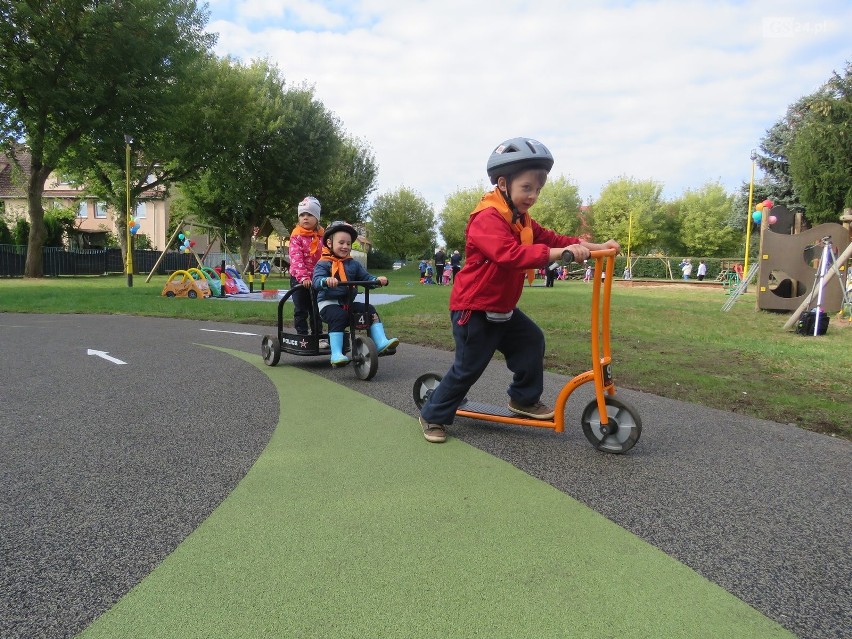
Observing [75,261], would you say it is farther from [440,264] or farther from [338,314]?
[338,314]

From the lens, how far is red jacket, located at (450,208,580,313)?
343cm

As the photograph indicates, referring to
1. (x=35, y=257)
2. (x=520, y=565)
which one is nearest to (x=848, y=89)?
(x=520, y=565)

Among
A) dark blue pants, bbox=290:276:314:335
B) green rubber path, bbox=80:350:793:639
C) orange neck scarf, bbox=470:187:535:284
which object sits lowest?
green rubber path, bbox=80:350:793:639

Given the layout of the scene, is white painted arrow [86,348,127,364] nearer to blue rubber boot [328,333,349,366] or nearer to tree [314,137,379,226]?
blue rubber boot [328,333,349,366]

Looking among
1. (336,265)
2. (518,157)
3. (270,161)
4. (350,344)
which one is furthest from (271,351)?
(270,161)

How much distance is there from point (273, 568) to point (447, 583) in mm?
666

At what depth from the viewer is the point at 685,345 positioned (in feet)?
29.2

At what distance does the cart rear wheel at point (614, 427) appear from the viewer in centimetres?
363

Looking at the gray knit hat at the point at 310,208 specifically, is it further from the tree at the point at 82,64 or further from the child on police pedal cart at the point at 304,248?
the tree at the point at 82,64

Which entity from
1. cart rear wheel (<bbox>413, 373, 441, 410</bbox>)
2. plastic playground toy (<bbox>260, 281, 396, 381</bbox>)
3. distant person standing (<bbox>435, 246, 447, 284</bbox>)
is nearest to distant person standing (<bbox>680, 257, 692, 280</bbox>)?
distant person standing (<bbox>435, 246, 447, 284</bbox>)

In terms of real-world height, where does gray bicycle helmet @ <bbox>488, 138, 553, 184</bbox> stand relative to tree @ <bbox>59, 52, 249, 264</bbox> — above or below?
below

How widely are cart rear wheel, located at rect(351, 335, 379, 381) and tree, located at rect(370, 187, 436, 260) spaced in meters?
63.4

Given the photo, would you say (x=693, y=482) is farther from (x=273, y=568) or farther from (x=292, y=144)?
(x=292, y=144)

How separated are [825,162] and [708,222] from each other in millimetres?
42943
